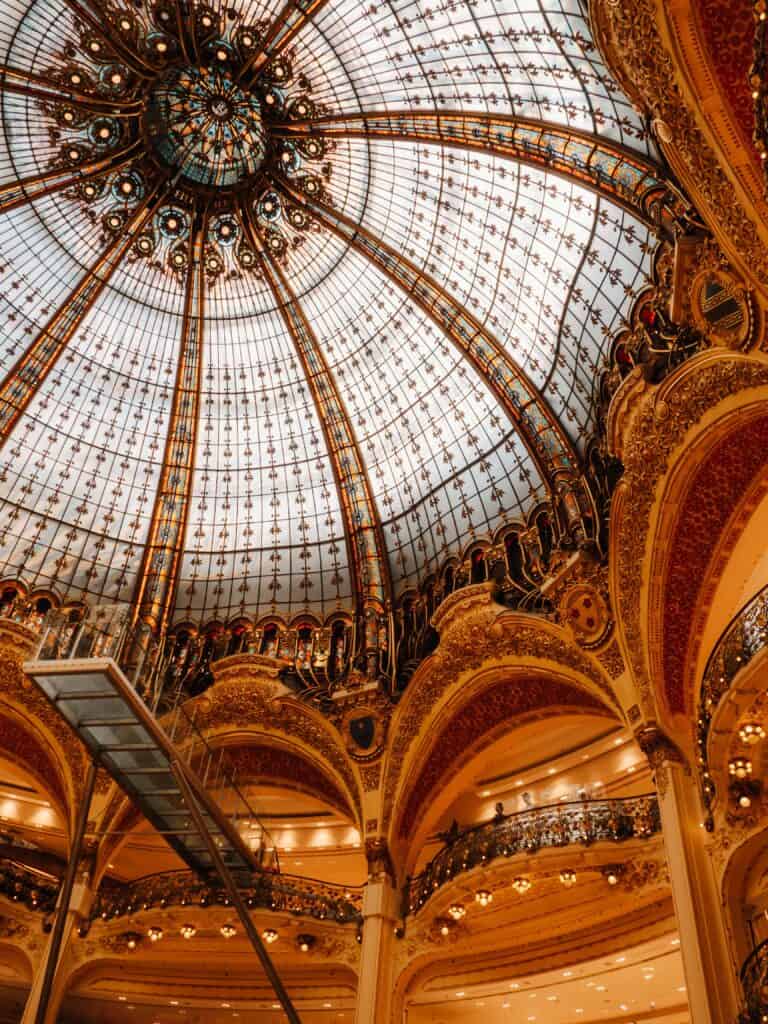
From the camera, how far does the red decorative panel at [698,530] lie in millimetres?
14844

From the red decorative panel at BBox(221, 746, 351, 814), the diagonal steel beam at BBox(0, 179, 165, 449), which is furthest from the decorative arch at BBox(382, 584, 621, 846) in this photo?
the diagonal steel beam at BBox(0, 179, 165, 449)

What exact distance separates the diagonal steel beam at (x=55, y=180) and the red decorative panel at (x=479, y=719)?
15162 mm

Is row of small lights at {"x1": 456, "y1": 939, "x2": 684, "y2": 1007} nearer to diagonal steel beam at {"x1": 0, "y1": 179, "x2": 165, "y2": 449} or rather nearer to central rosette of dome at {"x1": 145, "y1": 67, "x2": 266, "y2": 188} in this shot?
diagonal steel beam at {"x1": 0, "y1": 179, "x2": 165, "y2": 449}

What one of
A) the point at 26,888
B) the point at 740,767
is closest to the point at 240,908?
the point at 740,767

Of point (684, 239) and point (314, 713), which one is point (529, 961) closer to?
point (314, 713)

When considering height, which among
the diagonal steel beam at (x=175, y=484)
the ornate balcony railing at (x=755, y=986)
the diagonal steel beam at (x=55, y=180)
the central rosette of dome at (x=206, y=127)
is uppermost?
the central rosette of dome at (x=206, y=127)

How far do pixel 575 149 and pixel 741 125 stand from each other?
7.18 metres

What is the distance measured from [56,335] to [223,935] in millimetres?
14805

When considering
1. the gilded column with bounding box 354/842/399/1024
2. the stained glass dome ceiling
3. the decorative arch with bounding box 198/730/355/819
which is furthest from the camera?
the decorative arch with bounding box 198/730/355/819

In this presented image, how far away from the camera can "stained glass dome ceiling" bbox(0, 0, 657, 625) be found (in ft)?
57.5

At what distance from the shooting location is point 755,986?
38.2 ft

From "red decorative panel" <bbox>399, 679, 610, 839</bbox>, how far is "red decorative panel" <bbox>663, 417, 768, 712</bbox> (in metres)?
3.14

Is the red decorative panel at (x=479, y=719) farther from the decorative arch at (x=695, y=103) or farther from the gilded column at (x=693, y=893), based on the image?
the decorative arch at (x=695, y=103)

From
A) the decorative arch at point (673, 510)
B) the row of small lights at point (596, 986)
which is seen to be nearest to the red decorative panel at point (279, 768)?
the row of small lights at point (596, 986)
